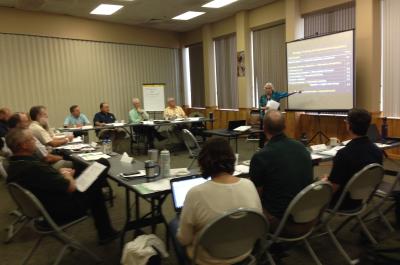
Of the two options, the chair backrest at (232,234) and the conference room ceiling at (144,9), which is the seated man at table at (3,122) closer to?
the conference room ceiling at (144,9)

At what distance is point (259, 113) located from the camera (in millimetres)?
7797

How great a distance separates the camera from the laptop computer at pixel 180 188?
2244 mm

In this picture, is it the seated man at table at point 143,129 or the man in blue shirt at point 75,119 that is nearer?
the man in blue shirt at point 75,119

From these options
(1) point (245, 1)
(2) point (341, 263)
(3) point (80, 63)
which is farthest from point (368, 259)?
(3) point (80, 63)

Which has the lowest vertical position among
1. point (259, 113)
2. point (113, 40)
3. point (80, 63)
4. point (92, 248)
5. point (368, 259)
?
point (92, 248)

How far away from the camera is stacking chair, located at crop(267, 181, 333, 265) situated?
1.98m

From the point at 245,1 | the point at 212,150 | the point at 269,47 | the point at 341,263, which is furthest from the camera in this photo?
the point at 269,47

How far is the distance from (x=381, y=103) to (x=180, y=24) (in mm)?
6042

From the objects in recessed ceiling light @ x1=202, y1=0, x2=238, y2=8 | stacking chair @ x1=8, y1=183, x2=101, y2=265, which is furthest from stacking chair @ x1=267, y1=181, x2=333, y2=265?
recessed ceiling light @ x1=202, y1=0, x2=238, y2=8

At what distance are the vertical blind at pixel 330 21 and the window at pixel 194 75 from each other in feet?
13.4

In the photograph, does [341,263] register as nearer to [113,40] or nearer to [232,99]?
[232,99]

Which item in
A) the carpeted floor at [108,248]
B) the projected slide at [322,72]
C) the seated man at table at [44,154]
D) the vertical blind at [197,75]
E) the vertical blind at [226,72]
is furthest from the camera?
the vertical blind at [197,75]

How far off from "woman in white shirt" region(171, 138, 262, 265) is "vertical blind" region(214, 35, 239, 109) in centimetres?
803

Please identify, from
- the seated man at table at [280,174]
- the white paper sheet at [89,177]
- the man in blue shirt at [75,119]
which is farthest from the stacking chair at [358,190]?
the man in blue shirt at [75,119]
